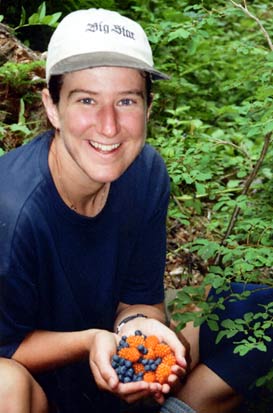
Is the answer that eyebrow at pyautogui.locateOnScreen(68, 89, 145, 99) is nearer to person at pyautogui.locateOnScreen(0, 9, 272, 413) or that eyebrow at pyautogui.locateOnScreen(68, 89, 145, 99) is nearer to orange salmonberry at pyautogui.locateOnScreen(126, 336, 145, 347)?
person at pyautogui.locateOnScreen(0, 9, 272, 413)

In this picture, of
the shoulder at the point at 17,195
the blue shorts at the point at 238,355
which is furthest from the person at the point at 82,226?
the blue shorts at the point at 238,355

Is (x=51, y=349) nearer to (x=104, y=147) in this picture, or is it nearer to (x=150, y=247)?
(x=150, y=247)

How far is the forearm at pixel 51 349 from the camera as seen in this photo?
2.56 metres

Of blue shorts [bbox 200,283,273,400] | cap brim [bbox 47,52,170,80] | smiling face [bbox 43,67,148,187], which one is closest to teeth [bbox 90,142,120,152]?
smiling face [bbox 43,67,148,187]

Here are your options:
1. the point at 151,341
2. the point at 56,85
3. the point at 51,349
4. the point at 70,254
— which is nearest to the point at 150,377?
the point at 151,341

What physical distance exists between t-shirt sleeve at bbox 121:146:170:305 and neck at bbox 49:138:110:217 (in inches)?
10.0

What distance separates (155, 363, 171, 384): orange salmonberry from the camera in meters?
2.40

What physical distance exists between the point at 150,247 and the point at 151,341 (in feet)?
1.73

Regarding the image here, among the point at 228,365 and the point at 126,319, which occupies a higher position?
the point at 126,319

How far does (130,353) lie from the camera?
7.84 ft

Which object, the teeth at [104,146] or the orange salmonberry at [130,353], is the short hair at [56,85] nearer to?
the teeth at [104,146]

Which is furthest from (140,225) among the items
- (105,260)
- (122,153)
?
(122,153)

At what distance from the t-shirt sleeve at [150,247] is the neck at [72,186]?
0.25 m

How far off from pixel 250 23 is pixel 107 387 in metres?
5.90
